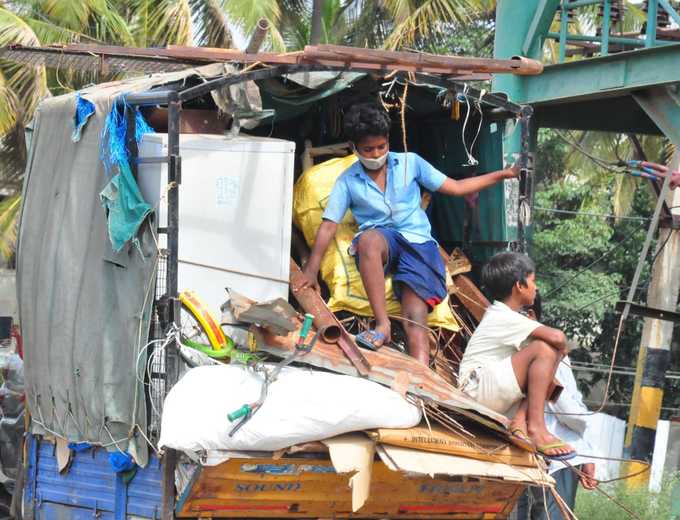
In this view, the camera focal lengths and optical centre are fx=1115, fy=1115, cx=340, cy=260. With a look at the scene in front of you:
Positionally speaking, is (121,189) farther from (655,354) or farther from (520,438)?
(655,354)

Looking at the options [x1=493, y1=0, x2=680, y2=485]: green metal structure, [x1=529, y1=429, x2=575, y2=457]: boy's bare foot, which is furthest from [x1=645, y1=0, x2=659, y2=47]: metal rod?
[x1=529, y1=429, x2=575, y2=457]: boy's bare foot

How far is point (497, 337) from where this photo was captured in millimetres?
5469

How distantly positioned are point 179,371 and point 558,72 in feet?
17.0

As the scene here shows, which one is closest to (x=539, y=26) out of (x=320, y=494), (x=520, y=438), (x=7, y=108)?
(x=520, y=438)

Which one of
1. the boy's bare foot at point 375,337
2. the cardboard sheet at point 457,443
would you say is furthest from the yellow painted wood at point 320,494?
the boy's bare foot at point 375,337

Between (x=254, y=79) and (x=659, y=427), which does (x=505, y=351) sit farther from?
(x=659, y=427)

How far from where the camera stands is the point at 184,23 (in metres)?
16.5

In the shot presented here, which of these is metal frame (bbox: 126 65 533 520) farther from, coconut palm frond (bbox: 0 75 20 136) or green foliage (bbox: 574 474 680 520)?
coconut palm frond (bbox: 0 75 20 136)

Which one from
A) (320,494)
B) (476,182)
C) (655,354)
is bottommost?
(655,354)

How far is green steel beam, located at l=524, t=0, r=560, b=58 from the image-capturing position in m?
9.44

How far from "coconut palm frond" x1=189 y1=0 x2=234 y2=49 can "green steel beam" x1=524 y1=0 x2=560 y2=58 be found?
8557 mm

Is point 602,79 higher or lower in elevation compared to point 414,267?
higher

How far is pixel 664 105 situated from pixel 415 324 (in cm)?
366

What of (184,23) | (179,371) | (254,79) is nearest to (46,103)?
(254,79)
